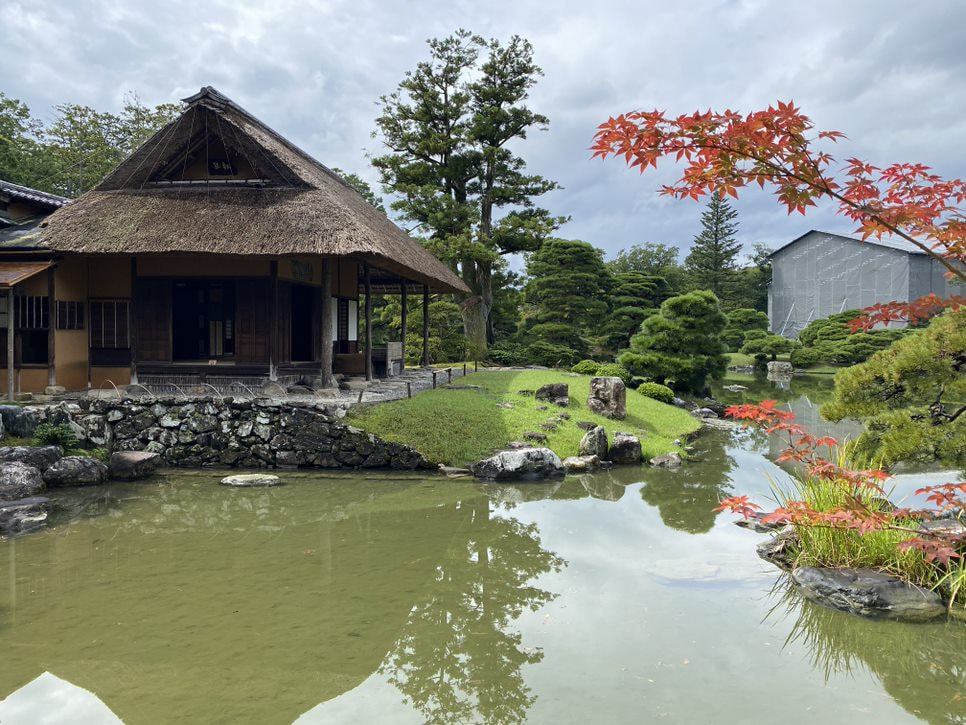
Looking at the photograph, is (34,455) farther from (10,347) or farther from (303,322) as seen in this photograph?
(303,322)

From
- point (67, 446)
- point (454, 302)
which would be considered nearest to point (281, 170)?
point (67, 446)

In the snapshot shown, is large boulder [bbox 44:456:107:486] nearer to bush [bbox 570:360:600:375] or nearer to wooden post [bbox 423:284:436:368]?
wooden post [bbox 423:284:436:368]

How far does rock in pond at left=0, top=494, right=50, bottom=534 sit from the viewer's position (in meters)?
7.95

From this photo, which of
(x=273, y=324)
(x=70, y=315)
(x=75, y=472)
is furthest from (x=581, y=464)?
(x=70, y=315)

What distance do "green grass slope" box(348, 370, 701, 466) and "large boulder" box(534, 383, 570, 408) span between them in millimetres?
282

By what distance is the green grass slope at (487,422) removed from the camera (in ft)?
38.1

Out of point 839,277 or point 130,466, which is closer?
point 130,466

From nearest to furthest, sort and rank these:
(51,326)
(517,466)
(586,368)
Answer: (517,466) → (51,326) → (586,368)

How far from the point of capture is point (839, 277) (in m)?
39.2

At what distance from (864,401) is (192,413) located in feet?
34.1

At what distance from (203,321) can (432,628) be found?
11384mm

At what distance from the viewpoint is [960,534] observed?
15.8ft

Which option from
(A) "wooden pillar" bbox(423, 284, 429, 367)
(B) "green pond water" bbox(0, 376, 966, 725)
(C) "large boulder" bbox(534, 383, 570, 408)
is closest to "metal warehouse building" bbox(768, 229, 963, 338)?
(A) "wooden pillar" bbox(423, 284, 429, 367)

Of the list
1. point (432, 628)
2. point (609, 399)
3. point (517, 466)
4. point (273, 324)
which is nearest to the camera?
point (432, 628)
